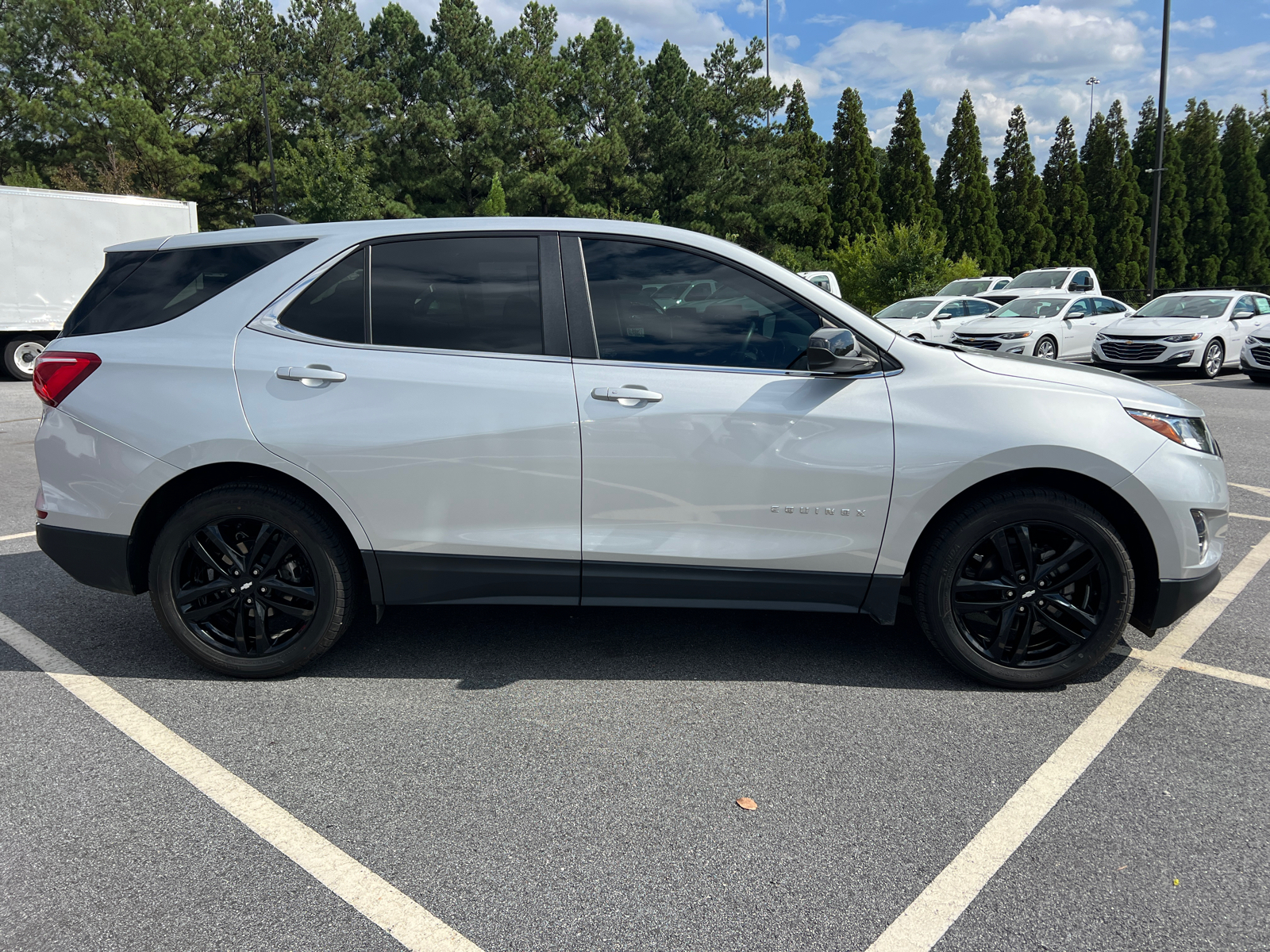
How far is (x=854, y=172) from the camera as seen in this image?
45.2m

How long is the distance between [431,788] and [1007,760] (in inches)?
74.2

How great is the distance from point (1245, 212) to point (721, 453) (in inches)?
2179

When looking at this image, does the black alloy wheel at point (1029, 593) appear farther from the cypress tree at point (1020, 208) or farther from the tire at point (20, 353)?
the cypress tree at point (1020, 208)

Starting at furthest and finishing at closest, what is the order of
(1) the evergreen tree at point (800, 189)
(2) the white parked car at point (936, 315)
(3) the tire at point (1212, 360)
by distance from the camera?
(1) the evergreen tree at point (800, 189)
(2) the white parked car at point (936, 315)
(3) the tire at point (1212, 360)

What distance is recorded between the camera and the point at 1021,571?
3.50 metres

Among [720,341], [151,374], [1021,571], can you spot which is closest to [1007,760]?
[1021,571]

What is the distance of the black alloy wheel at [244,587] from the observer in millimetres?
3562

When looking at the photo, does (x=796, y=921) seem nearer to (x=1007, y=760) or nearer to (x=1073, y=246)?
(x=1007, y=760)

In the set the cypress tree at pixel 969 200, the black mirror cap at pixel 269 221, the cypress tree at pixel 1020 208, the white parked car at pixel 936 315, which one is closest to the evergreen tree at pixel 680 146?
the cypress tree at pixel 969 200

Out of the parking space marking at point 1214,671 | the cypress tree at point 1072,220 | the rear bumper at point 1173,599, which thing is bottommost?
the parking space marking at point 1214,671

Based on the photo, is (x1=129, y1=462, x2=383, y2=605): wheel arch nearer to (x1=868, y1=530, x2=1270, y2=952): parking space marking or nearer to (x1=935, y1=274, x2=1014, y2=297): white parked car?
(x1=868, y1=530, x2=1270, y2=952): parking space marking

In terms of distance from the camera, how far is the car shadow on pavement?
12.3ft

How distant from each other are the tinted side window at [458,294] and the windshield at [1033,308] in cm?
1673

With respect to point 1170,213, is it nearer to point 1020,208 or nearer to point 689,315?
point 1020,208
